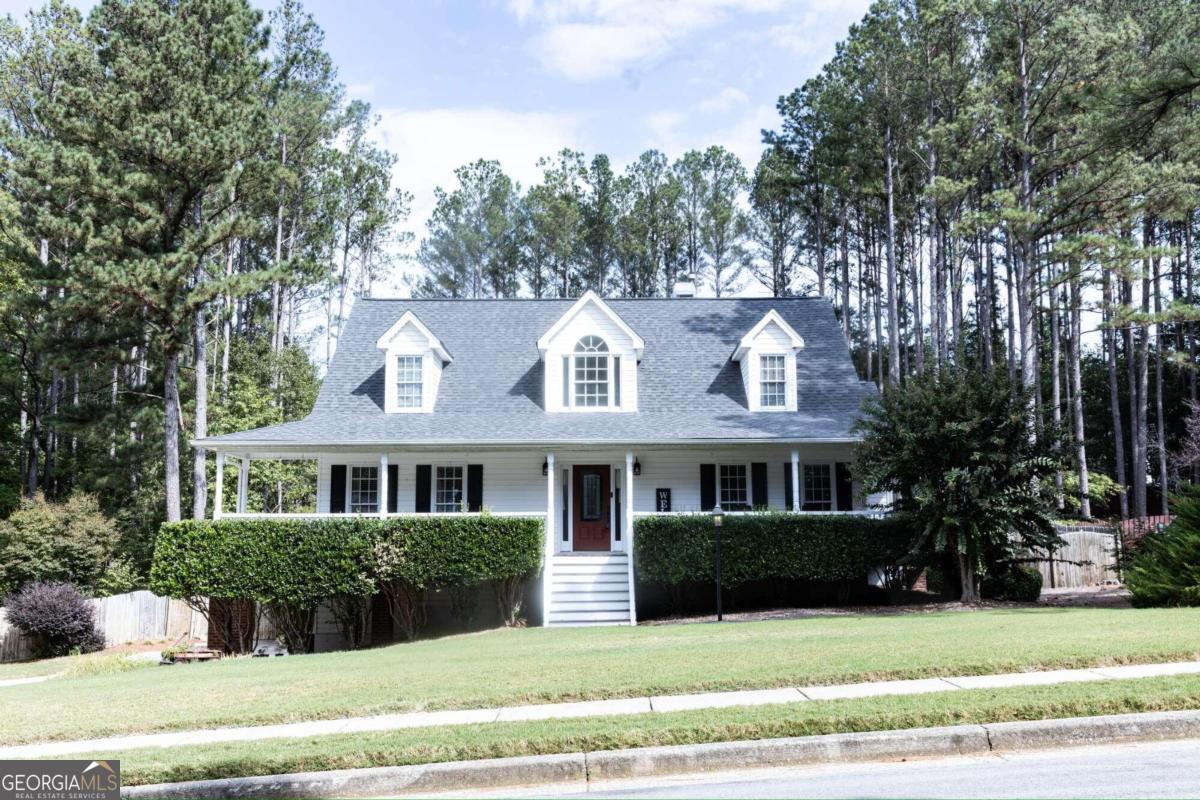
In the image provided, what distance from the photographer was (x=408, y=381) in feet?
75.5

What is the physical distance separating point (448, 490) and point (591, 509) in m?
3.61

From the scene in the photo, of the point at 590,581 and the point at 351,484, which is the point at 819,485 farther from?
the point at 351,484

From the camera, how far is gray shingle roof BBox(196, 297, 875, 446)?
21.0 m

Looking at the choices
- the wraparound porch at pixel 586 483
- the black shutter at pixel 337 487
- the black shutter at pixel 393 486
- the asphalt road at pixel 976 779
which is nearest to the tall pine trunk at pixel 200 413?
the wraparound porch at pixel 586 483

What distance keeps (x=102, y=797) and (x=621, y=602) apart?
13.5 m

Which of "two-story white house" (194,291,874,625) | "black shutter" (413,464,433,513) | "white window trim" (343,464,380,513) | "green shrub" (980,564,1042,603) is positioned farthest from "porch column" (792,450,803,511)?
"white window trim" (343,464,380,513)

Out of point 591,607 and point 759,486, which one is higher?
point 759,486

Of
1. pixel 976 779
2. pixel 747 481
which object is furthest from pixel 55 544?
pixel 976 779

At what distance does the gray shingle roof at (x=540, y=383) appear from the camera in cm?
2105

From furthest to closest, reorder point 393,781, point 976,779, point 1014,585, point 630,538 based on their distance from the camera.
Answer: point 630,538 → point 1014,585 → point 393,781 → point 976,779

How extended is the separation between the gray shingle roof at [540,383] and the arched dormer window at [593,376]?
587 millimetres

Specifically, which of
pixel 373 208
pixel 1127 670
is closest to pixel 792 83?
pixel 373 208

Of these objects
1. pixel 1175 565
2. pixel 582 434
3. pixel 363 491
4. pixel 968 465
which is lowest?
pixel 1175 565

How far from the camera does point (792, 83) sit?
38000 millimetres
